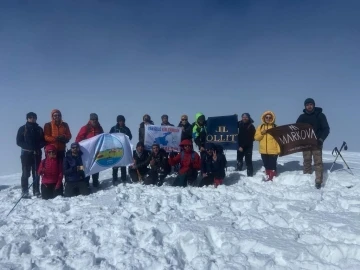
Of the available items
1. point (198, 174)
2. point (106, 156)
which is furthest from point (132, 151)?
point (198, 174)

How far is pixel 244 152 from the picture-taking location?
10.5 m

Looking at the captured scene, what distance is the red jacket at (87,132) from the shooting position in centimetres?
1006

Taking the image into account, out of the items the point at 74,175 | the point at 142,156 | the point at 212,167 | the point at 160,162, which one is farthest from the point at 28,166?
the point at 212,167

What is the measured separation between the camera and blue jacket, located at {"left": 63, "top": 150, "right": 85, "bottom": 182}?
9086 millimetres

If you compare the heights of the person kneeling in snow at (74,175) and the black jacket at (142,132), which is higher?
the black jacket at (142,132)

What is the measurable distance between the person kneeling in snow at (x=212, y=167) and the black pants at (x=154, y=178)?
1255mm

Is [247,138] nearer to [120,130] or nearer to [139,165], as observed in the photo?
[139,165]

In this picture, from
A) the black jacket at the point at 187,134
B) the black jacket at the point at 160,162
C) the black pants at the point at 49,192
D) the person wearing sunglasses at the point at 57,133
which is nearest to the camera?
the black pants at the point at 49,192

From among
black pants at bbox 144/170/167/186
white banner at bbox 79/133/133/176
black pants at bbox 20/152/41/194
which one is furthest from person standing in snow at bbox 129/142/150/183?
black pants at bbox 20/152/41/194

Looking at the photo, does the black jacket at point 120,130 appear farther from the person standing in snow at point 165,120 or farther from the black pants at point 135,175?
the person standing in snow at point 165,120

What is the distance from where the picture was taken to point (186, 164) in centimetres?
981

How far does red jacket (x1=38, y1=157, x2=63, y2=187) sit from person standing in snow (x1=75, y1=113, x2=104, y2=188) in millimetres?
1112

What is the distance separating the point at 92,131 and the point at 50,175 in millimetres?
1920

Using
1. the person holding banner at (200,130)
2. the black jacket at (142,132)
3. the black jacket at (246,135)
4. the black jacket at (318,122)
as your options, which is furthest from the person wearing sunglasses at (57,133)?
the black jacket at (318,122)
